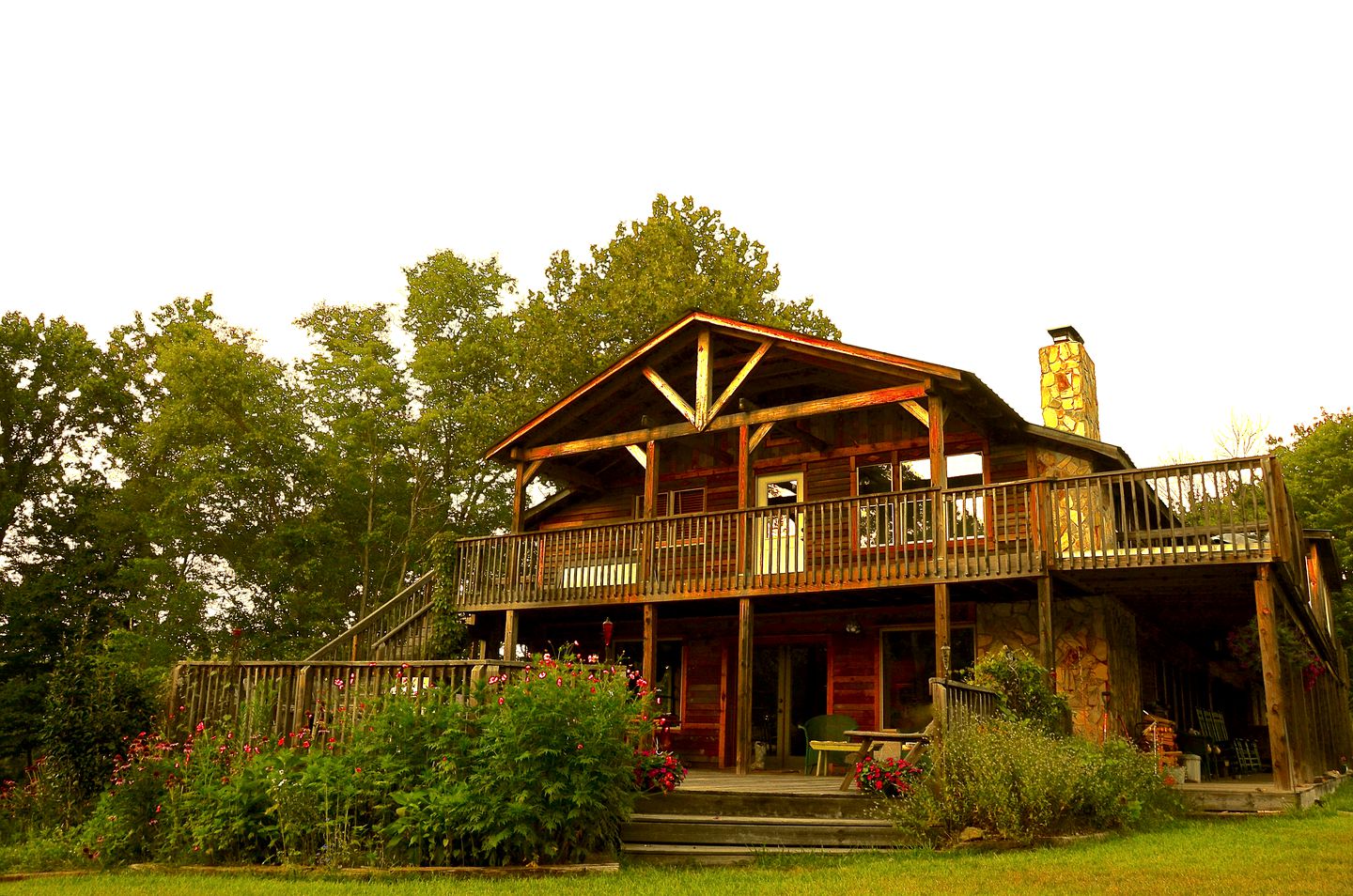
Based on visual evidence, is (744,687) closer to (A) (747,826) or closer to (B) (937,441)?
(B) (937,441)

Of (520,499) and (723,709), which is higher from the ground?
(520,499)

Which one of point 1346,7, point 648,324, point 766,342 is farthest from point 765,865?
point 648,324

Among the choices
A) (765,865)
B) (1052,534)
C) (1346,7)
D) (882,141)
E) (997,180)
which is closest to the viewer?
(765,865)

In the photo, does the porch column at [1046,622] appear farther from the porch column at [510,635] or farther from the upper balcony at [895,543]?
the porch column at [510,635]

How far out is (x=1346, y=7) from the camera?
40.7 ft

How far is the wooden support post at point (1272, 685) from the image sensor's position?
12672 millimetres

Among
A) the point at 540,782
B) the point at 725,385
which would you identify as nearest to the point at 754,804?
the point at 540,782

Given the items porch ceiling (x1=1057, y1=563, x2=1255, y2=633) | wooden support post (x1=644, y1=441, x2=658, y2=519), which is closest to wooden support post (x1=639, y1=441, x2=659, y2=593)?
wooden support post (x1=644, y1=441, x2=658, y2=519)

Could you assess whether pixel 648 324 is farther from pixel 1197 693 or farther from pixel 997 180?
pixel 1197 693

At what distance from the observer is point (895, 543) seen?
1512cm

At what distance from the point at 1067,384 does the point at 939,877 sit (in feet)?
40.2

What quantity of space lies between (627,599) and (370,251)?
24.1 metres

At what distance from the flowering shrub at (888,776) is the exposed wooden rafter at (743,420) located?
20.3ft

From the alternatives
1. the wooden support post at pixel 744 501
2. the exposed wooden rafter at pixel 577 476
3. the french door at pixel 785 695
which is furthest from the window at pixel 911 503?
the exposed wooden rafter at pixel 577 476
